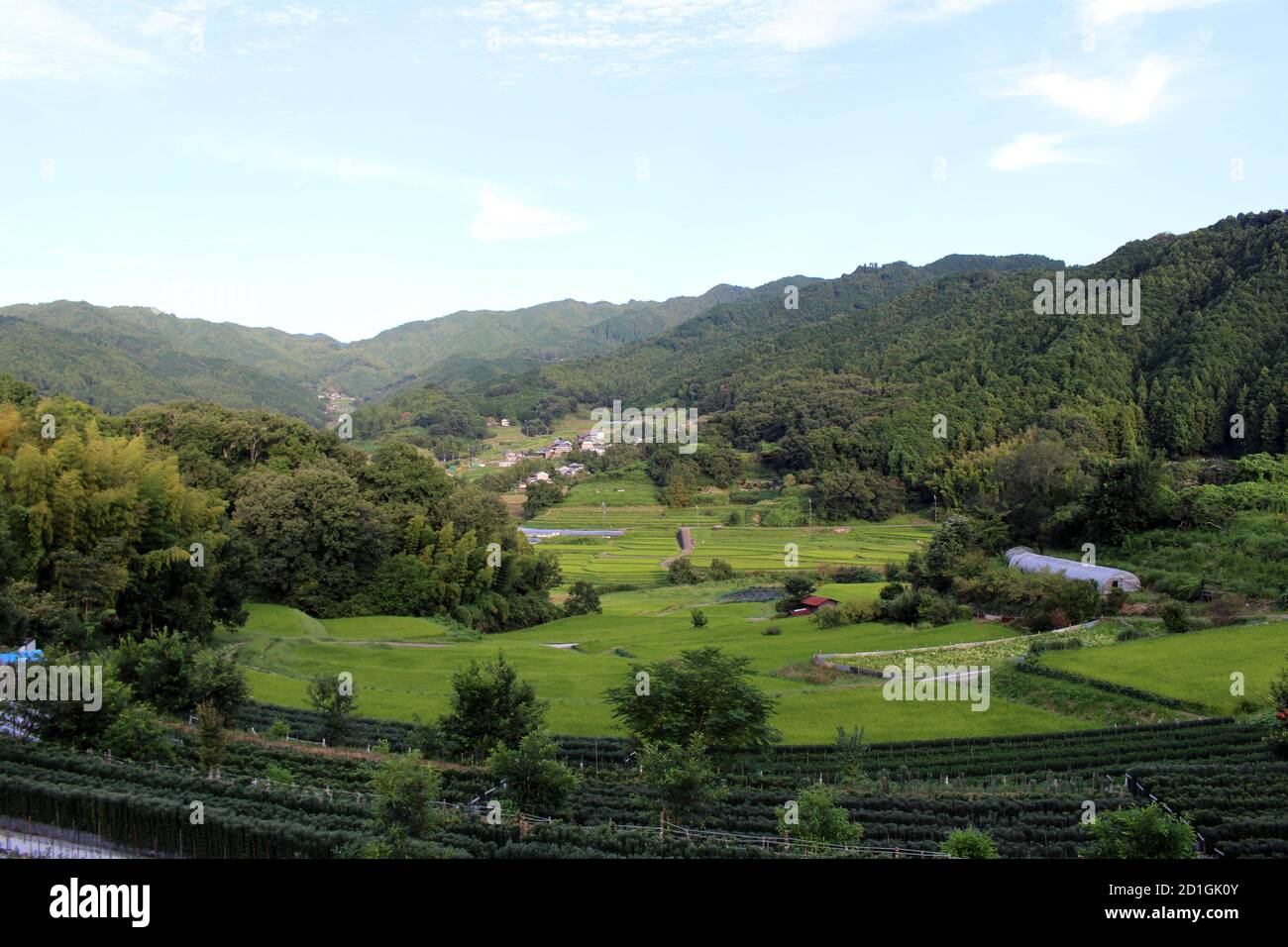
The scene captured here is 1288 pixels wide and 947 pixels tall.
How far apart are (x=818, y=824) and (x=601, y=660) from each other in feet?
73.7

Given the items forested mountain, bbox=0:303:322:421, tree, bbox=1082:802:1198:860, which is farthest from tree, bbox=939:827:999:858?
forested mountain, bbox=0:303:322:421

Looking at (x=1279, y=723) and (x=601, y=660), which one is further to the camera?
(x=601, y=660)

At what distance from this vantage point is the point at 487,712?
22609mm

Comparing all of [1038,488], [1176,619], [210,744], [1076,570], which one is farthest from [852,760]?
[1038,488]

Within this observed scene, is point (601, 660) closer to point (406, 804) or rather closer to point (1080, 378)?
point (406, 804)

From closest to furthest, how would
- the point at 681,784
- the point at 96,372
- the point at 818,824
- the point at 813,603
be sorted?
1. the point at 818,824
2. the point at 681,784
3. the point at 813,603
4. the point at 96,372

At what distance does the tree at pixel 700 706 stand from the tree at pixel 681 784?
390 centimetres

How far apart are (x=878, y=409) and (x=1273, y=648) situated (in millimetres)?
76614

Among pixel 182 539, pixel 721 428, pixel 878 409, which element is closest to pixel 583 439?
pixel 721 428

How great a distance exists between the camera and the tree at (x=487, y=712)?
22.4 m

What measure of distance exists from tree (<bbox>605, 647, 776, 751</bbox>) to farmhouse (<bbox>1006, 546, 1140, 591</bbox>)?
61.5ft

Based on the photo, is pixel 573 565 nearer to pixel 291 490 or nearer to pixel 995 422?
pixel 291 490

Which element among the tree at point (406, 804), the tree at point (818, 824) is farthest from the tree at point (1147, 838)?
the tree at point (406, 804)
